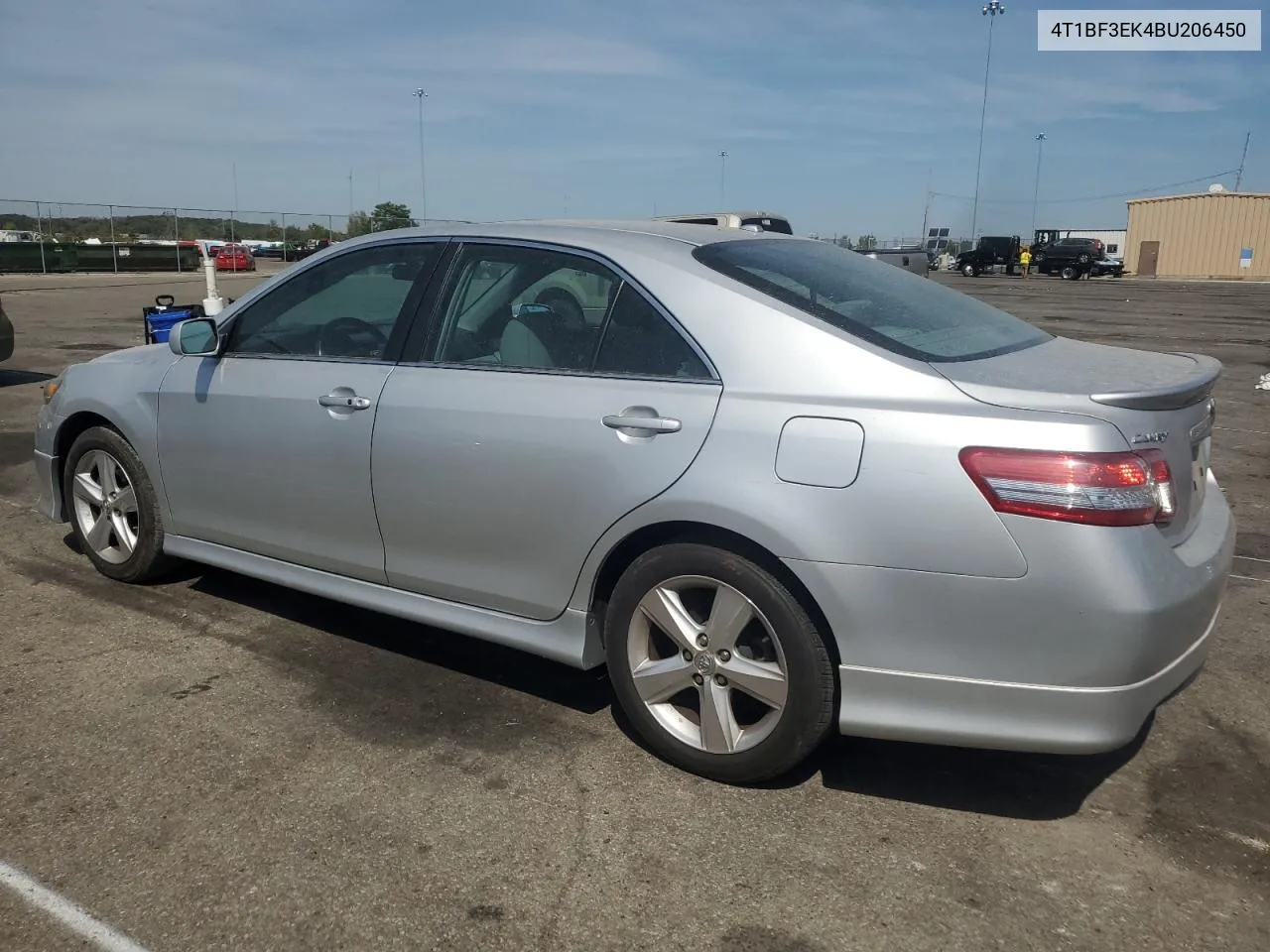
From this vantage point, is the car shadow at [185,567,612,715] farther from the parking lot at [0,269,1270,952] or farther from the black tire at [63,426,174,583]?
the black tire at [63,426,174,583]

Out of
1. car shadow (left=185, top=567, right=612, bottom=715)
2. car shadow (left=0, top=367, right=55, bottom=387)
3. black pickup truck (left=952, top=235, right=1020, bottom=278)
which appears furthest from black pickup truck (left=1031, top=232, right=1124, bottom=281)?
car shadow (left=185, top=567, right=612, bottom=715)

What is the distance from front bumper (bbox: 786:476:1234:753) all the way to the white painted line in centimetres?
184

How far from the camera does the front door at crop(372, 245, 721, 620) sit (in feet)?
10.3

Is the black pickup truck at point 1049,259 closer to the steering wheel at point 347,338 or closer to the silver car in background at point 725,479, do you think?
the silver car in background at point 725,479

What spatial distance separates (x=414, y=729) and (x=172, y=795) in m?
0.74

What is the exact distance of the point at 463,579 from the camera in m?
3.56

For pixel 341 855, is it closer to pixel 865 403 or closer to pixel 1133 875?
pixel 865 403

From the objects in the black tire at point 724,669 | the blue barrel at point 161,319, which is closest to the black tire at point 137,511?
the black tire at point 724,669

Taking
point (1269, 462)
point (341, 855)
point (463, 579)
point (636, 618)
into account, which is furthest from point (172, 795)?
point (1269, 462)

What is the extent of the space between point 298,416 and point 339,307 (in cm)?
46

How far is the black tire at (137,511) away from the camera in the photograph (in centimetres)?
453

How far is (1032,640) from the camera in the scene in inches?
104

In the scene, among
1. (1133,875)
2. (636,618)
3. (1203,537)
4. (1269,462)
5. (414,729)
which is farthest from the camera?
(1269,462)

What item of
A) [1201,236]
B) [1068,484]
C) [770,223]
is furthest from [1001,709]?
[1201,236]
